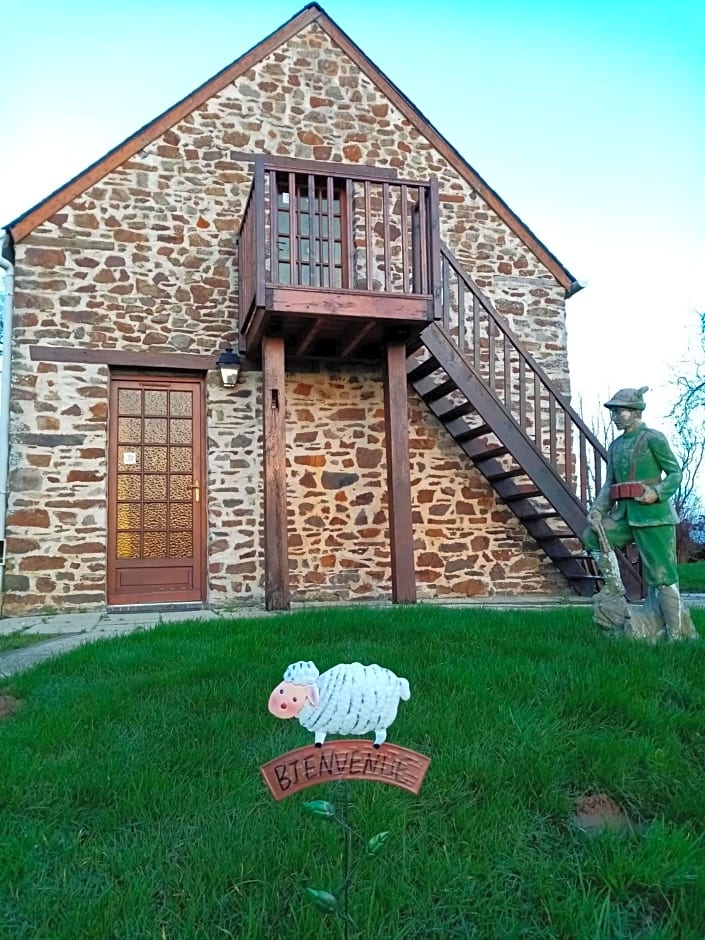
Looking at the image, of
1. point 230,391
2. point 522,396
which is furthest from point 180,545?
point 522,396

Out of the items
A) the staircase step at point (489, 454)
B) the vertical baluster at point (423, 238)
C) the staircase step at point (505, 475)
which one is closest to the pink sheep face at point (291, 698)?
the vertical baluster at point (423, 238)

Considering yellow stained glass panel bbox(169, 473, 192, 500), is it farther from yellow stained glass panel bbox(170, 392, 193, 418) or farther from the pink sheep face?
the pink sheep face

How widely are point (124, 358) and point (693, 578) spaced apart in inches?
316

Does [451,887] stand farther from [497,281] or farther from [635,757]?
[497,281]

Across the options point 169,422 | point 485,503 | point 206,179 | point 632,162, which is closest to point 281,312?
point 169,422

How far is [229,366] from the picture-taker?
7957 mm

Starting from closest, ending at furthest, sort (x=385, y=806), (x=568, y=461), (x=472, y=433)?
(x=385, y=806) < (x=568, y=461) < (x=472, y=433)

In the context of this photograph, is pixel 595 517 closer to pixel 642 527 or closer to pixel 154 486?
pixel 642 527

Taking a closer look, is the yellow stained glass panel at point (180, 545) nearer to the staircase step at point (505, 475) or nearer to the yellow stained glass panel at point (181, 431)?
the yellow stained glass panel at point (181, 431)

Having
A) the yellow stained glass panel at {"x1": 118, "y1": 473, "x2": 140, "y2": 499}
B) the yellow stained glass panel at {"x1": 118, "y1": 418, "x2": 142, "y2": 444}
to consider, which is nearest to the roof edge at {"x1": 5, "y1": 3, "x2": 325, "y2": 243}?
the yellow stained glass panel at {"x1": 118, "y1": 418, "x2": 142, "y2": 444}

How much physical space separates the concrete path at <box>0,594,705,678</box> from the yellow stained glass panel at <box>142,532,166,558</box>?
2.36 ft

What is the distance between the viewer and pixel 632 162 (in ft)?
34.0

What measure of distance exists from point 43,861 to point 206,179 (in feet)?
25.6

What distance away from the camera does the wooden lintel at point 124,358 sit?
7.72m
